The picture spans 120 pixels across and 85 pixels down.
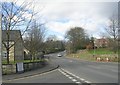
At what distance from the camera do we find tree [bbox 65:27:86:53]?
4554 inches

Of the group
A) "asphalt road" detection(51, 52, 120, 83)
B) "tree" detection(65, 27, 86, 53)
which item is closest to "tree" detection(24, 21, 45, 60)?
"asphalt road" detection(51, 52, 120, 83)

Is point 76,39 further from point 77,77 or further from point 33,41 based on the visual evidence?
point 77,77

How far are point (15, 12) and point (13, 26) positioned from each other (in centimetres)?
147

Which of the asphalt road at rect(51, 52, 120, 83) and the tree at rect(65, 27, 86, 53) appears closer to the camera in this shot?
the asphalt road at rect(51, 52, 120, 83)

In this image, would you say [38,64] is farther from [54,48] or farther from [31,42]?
[54,48]

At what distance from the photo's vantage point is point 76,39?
116 meters

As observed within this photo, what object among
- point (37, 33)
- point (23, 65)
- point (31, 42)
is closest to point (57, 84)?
point (23, 65)

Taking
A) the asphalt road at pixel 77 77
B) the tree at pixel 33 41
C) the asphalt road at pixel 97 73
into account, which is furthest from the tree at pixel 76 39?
the asphalt road at pixel 77 77

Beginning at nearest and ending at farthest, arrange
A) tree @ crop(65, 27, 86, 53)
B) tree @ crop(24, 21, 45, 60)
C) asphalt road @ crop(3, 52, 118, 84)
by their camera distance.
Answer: asphalt road @ crop(3, 52, 118, 84)
tree @ crop(24, 21, 45, 60)
tree @ crop(65, 27, 86, 53)

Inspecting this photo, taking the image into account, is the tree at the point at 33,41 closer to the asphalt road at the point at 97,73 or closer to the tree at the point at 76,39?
the asphalt road at the point at 97,73

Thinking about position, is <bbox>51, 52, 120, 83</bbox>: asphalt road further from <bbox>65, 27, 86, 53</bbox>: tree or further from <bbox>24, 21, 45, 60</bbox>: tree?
→ <bbox>65, 27, 86, 53</bbox>: tree

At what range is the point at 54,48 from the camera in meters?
156

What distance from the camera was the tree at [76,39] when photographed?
379ft

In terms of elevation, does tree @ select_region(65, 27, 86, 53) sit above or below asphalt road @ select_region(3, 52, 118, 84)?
above
